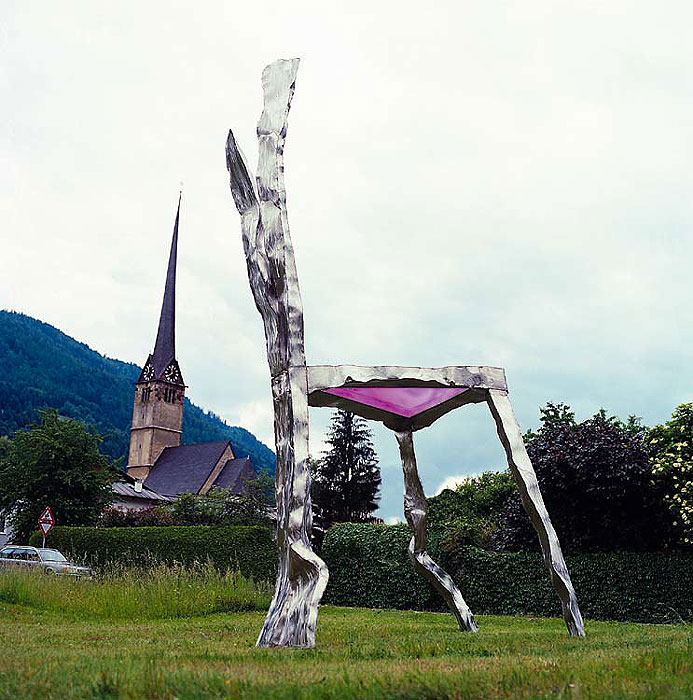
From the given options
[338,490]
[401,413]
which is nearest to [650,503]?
[401,413]

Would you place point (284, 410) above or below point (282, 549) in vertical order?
above

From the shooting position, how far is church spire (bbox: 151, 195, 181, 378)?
224ft

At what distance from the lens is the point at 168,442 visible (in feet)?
239

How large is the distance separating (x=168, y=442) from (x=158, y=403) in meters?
3.69

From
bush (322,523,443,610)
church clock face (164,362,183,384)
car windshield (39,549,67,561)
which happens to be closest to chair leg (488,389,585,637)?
bush (322,523,443,610)

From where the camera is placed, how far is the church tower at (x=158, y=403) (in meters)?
71.2

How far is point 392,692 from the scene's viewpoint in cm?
347

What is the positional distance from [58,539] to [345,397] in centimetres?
1735

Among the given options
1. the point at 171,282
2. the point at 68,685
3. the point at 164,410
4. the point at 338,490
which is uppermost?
the point at 171,282

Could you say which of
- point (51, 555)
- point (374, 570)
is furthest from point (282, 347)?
point (51, 555)

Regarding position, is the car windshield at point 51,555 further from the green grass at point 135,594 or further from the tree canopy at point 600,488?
the tree canopy at point 600,488

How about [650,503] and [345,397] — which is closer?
[345,397]

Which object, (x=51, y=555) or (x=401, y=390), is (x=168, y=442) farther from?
(x=401, y=390)

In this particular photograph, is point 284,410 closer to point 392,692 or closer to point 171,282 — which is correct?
point 392,692
